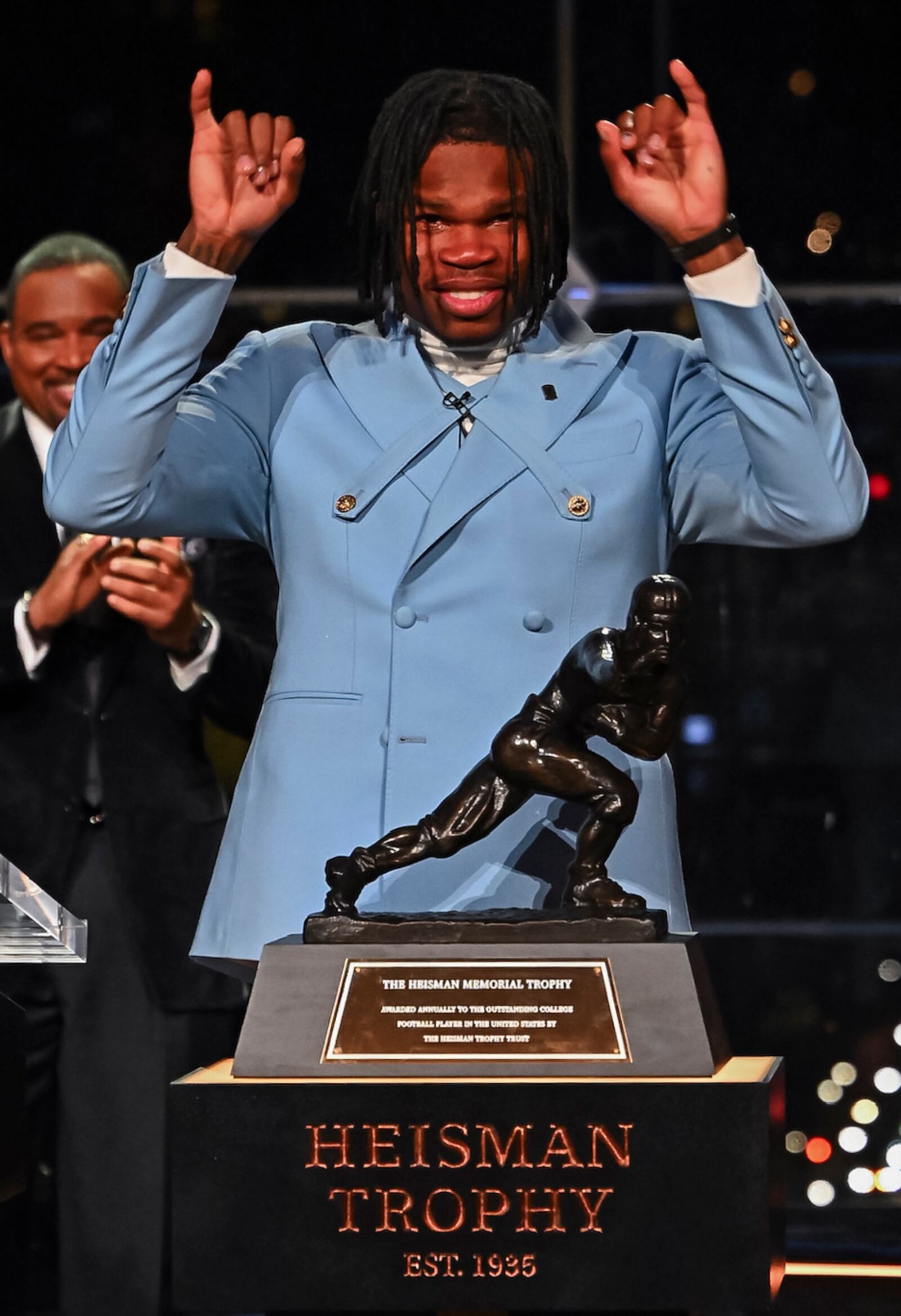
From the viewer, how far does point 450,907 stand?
2.00 metres

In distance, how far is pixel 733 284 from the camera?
6.40 ft

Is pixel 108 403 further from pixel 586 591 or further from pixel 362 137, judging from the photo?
pixel 362 137

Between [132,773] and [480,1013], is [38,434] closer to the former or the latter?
[132,773]

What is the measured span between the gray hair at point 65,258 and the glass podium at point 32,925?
1.24 metres

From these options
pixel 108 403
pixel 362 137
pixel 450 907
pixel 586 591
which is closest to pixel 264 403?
pixel 108 403

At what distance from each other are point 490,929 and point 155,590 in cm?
101

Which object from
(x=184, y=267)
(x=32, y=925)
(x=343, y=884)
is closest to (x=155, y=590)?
(x=32, y=925)

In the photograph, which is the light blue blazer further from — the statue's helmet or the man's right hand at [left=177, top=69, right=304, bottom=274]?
the statue's helmet

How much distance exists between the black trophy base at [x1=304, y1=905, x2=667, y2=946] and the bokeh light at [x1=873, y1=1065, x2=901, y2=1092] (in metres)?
1.92

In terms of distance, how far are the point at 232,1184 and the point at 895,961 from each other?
2065 mm

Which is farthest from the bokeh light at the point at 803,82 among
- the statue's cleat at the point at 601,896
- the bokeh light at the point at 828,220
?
the statue's cleat at the point at 601,896

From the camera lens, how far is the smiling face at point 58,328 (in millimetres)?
3117

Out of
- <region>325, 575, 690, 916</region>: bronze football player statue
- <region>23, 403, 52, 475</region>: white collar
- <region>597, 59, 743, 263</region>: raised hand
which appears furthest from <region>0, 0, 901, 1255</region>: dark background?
<region>325, 575, 690, 916</region>: bronze football player statue

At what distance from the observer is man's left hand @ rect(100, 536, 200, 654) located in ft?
8.70
